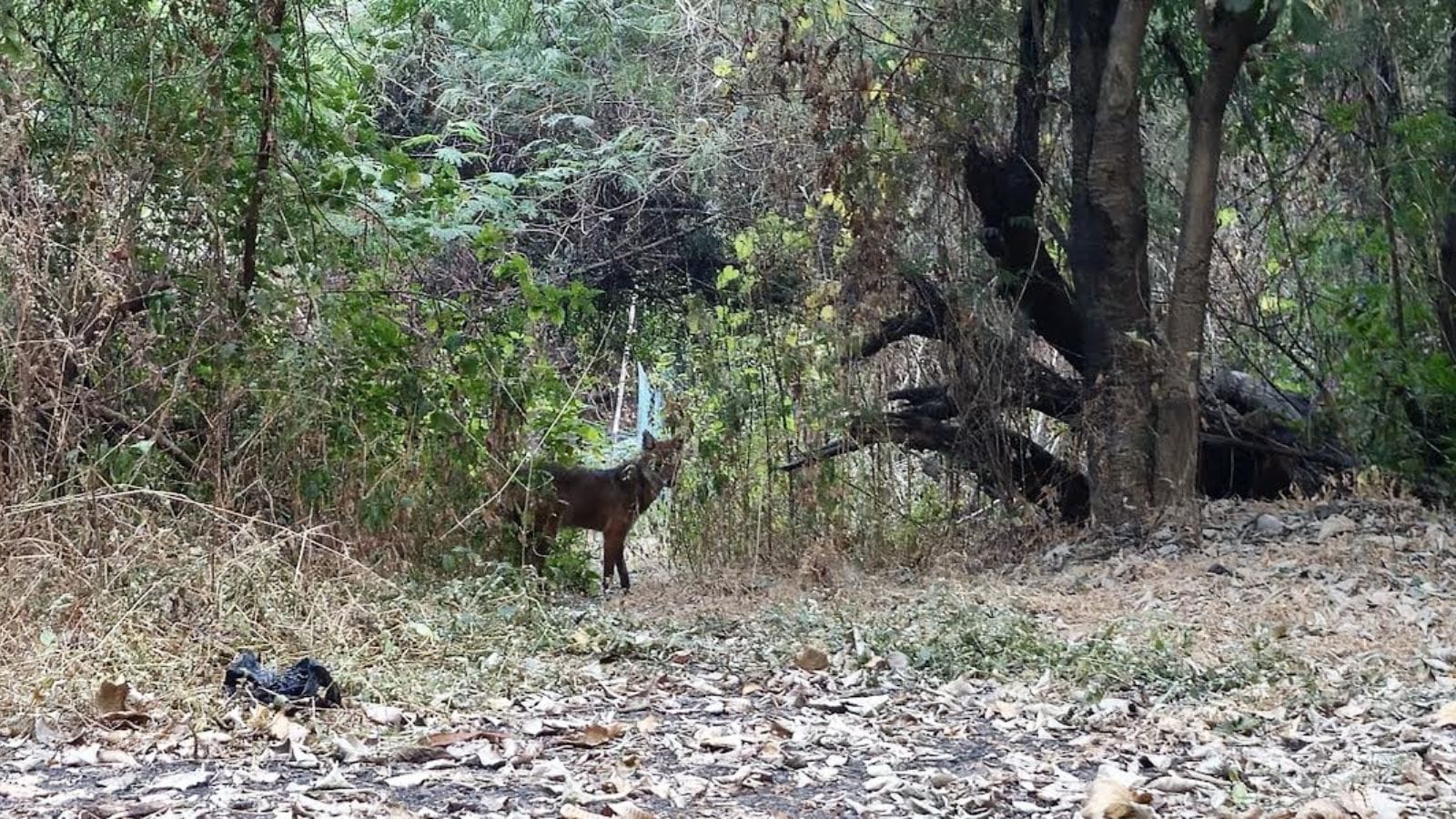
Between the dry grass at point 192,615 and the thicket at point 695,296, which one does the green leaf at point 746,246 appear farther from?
the dry grass at point 192,615

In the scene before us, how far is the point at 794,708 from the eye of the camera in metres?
5.09

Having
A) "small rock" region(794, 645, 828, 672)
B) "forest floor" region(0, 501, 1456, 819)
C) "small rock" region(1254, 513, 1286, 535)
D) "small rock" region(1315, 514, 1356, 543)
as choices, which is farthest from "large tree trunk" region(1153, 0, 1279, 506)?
"small rock" region(794, 645, 828, 672)

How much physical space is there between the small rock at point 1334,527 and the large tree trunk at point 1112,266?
0.90m

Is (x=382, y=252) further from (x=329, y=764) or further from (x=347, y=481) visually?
(x=329, y=764)

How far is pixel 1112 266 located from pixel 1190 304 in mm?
498

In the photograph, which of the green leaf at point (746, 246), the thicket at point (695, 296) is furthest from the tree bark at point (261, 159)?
the green leaf at point (746, 246)

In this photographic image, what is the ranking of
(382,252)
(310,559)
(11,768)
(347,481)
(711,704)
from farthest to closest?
→ (382,252) < (347,481) < (310,559) < (711,704) < (11,768)

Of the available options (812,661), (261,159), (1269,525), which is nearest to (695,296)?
(261,159)

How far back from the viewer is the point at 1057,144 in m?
9.44

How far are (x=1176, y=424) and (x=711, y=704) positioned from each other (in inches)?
163

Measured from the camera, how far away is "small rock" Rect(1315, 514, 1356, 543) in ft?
25.7

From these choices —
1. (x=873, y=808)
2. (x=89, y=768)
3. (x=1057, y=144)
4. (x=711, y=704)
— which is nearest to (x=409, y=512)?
(x=711, y=704)

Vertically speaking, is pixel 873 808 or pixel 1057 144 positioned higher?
pixel 1057 144

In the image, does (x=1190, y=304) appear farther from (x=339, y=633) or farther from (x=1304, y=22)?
(x=339, y=633)
